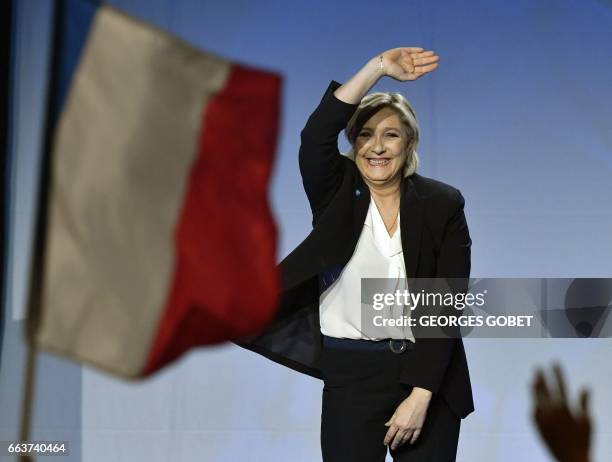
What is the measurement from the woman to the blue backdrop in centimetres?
151

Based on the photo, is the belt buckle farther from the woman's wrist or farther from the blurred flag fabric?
the blurred flag fabric

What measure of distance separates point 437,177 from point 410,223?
64.7 inches

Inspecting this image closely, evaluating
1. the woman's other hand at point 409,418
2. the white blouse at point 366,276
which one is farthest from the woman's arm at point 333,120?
the woman's other hand at point 409,418

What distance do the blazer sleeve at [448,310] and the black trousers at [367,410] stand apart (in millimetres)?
49

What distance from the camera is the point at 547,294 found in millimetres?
4059

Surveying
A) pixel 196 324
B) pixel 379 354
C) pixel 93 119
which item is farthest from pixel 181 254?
pixel 379 354

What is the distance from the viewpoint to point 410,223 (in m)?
2.47

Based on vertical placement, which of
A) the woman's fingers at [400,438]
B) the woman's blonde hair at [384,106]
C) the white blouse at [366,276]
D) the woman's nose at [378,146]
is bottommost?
the woman's fingers at [400,438]

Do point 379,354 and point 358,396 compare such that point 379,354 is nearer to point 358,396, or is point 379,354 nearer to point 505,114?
point 358,396

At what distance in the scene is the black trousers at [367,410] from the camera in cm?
245

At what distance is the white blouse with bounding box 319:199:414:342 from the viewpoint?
7.95 feet

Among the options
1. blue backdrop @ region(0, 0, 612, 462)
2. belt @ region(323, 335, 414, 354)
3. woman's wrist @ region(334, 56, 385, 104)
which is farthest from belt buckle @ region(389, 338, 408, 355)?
blue backdrop @ region(0, 0, 612, 462)

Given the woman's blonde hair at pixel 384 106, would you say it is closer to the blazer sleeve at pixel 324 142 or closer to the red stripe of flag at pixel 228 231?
the blazer sleeve at pixel 324 142

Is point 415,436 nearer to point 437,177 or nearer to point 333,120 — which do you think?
point 333,120
